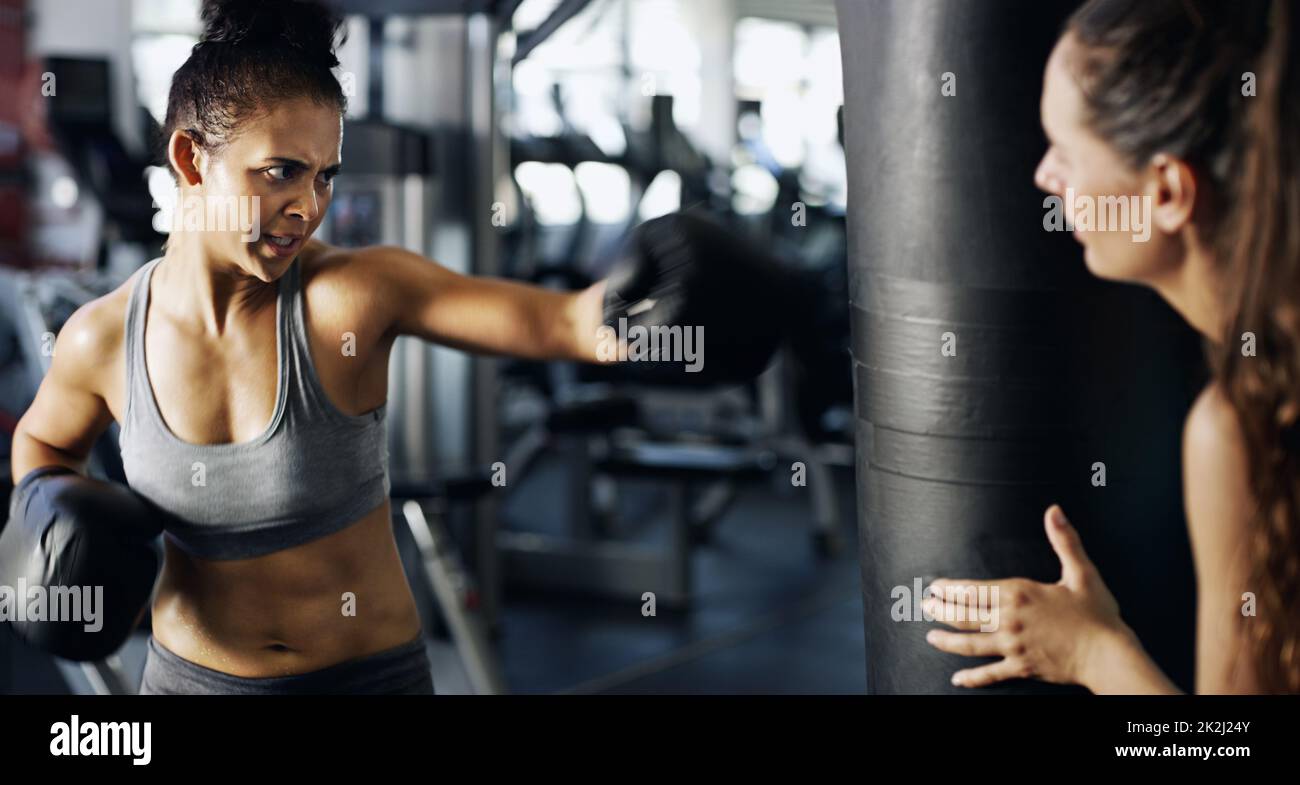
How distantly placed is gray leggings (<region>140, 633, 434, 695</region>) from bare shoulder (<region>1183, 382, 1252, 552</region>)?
2.81 ft

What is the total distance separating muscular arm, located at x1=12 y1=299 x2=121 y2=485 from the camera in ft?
4.37

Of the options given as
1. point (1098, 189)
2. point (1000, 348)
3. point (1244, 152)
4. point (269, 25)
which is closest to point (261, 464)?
point (269, 25)

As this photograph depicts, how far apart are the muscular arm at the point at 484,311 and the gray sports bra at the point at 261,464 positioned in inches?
4.2

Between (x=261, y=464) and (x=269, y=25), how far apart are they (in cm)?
45

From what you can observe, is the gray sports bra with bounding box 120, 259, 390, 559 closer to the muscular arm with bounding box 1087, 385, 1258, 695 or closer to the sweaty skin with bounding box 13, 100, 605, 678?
the sweaty skin with bounding box 13, 100, 605, 678

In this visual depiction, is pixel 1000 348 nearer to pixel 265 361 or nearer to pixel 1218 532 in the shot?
pixel 1218 532

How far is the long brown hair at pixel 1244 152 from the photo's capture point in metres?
0.98

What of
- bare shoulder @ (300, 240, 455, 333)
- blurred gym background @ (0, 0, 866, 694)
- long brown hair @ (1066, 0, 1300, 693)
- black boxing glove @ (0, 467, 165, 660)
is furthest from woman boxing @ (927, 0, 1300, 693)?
black boxing glove @ (0, 467, 165, 660)

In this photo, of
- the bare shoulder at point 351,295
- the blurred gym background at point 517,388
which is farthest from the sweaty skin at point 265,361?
the blurred gym background at point 517,388

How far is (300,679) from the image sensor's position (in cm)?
136
